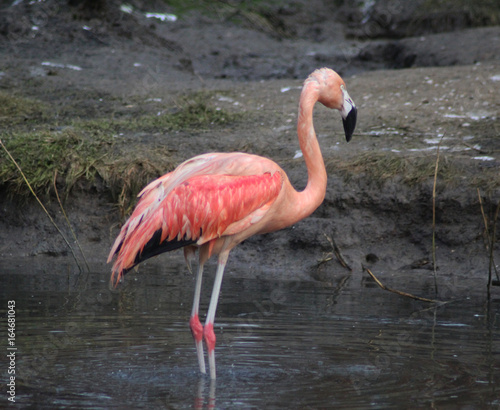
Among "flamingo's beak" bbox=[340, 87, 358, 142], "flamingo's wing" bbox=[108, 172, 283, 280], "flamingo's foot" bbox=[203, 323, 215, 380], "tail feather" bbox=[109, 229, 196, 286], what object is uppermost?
"flamingo's beak" bbox=[340, 87, 358, 142]

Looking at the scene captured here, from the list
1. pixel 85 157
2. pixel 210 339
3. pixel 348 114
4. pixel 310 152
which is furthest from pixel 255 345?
pixel 85 157

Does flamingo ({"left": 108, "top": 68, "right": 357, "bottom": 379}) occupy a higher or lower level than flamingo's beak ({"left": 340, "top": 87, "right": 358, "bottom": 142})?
→ lower

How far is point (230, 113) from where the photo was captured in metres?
9.25

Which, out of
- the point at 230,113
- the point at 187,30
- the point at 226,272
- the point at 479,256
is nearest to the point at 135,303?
the point at 226,272

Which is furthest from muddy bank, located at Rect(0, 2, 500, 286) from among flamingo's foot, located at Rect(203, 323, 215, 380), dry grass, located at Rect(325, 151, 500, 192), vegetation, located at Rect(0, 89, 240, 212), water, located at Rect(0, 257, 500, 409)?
flamingo's foot, located at Rect(203, 323, 215, 380)

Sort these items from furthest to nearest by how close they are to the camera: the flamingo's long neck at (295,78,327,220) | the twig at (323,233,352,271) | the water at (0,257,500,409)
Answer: the twig at (323,233,352,271), the flamingo's long neck at (295,78,327,220), the water at (0,257,500,409)

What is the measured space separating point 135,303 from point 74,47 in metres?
7.60

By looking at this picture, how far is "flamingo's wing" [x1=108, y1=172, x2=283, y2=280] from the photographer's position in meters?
4.56

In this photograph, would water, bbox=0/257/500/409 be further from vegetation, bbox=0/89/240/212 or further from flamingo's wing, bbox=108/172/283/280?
vegetation, bbox=0/89/240/212

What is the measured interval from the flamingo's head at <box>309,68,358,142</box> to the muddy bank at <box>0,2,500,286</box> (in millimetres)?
2285

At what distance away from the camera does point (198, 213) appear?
15.0ft

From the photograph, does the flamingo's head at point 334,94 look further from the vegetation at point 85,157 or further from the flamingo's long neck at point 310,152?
the vegetation at point 85,157

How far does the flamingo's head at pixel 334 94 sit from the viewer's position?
4.90m

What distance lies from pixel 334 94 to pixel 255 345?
5.74 ft
